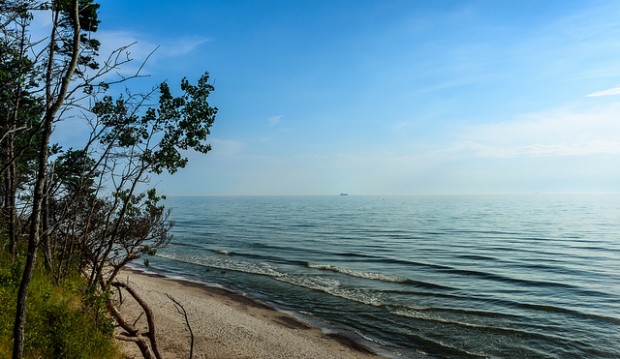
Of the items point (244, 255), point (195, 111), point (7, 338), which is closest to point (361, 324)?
point (195, 111)

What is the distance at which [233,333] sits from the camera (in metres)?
14.6

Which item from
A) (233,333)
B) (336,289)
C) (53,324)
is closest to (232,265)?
(336,289)

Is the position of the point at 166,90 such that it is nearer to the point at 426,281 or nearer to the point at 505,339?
the point at 505,339

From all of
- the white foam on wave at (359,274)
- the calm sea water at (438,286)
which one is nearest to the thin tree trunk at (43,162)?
the calm sea water at (438,286)

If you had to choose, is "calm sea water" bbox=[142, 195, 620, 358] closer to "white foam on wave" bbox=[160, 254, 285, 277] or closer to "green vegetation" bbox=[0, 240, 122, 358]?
"white foam on wave" bbox=[160, 254, 285, 277]

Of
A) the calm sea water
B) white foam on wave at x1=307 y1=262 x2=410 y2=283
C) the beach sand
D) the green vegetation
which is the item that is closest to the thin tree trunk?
the green vegetation

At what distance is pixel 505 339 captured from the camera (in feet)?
51.1

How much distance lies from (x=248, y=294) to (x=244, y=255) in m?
13.0

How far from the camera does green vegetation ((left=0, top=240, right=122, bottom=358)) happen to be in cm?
686

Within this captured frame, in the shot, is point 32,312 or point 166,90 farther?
point 166,90

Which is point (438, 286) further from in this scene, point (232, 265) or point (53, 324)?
point (53, 324)

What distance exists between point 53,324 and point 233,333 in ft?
25.9

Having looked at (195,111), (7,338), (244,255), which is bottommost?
(244,255)

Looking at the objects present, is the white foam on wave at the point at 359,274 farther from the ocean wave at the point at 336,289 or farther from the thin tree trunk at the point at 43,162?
the thin tree trunk at the point at 43,162
